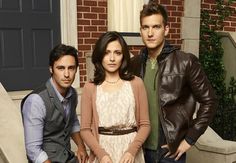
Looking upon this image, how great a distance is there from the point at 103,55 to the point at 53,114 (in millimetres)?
541

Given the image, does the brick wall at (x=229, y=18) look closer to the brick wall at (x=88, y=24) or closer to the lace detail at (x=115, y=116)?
the brick wall at (x=88, y=24)

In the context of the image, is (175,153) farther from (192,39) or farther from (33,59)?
(192,39)

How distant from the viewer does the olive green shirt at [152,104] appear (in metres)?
2.59

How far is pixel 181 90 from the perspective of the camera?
2.55 metres

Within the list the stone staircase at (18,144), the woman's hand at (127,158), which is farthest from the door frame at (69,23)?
the woman's hand at (127,158)

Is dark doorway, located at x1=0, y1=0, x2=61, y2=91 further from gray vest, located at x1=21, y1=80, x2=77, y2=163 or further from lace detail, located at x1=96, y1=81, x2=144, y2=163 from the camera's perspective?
lace detail, located at x1=96, y1=81, x2=144, y2=163

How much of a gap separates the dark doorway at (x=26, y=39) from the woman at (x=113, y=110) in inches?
125

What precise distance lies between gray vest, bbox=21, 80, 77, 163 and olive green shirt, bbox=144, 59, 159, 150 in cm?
62

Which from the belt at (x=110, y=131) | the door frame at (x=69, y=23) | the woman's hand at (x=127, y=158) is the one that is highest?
the door frame at (x=69, y=23)

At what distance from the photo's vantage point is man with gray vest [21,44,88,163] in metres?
2.28

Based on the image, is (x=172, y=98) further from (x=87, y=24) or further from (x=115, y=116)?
(x=87, y=24)

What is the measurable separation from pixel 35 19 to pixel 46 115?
348 cm

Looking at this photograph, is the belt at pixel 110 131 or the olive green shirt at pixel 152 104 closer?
the belt at pixel 110 131

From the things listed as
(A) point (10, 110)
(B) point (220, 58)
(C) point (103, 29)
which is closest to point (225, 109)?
(B) point (220, 58)
